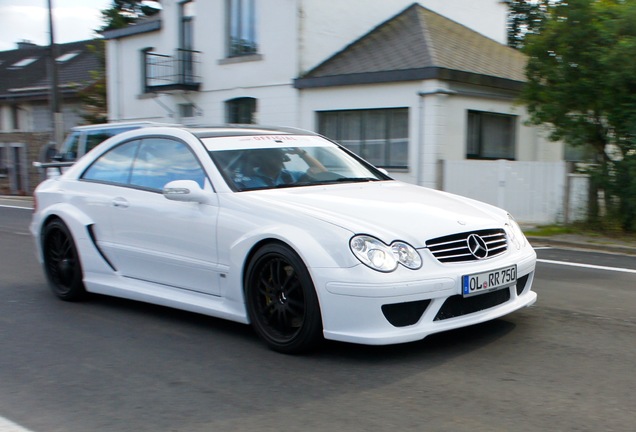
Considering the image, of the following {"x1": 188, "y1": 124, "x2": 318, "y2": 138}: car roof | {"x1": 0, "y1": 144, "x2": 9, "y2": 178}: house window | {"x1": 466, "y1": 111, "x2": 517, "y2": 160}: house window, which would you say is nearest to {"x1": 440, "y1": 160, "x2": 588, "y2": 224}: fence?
{"x1": 466, "y1": 111, "x2": 517, "y2": 160}: house window

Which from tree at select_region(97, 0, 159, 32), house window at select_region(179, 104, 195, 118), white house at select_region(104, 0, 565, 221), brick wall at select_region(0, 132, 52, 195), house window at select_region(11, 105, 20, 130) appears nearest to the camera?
white house at select_region(104, 0, 565, 221)

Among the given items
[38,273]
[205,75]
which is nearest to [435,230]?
[38,273]

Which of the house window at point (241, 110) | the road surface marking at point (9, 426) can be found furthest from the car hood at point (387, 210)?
the house window at point (241, 110)

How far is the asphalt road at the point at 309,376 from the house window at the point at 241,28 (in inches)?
586

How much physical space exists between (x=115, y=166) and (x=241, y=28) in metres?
14.7

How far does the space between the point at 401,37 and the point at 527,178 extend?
589 centimetres

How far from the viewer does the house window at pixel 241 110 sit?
20438mm

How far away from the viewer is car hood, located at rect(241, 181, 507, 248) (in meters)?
4.64

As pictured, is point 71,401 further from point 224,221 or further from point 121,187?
point 121,187

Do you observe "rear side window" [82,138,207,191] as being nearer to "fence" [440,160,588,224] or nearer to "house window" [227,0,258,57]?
"fence" [440,160,588,224]

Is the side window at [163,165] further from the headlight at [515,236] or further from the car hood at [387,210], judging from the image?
the headlight at [515,236]

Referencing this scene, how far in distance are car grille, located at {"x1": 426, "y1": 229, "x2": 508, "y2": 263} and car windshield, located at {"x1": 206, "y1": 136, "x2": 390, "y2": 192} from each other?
4.45ft

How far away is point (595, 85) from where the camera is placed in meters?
12.1

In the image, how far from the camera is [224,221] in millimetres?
5152
